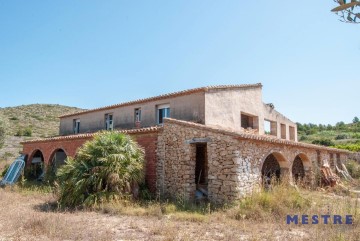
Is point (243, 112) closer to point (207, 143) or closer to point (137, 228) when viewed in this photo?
point (207, 143)

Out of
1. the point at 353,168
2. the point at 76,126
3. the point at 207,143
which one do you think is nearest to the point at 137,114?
the point at 76,126

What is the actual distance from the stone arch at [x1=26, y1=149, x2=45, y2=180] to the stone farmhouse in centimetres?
8

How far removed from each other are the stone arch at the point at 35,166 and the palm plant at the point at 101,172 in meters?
10.6

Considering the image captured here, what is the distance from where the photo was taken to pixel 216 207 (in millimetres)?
10609

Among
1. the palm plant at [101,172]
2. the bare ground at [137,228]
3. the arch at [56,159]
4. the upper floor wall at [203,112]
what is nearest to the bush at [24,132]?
the upper floor wall at [203,112]

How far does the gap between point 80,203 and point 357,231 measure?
9.07 metres

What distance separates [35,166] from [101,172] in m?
13.3

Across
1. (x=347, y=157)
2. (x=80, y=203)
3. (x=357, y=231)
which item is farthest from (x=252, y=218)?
(x=347, y=157)

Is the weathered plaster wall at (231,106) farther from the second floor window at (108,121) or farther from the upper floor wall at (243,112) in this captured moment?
the second floor window at (108,121)

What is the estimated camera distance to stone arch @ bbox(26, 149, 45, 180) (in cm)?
2127

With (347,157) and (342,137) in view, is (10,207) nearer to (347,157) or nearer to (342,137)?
(347,157)

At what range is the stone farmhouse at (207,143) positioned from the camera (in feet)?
36.1

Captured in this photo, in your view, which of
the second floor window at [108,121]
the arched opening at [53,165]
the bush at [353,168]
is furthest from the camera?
the bush at [353,168]

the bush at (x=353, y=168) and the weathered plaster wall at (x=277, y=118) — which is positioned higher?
the weathered plaster wall at (x=277, y=118)
